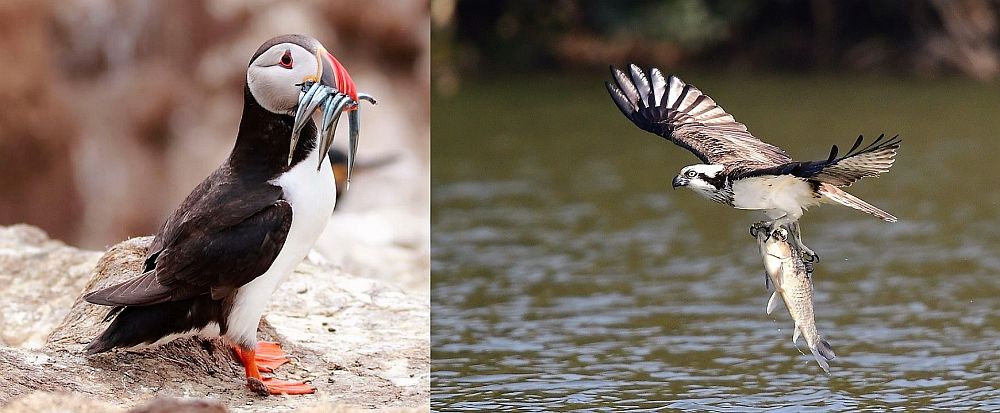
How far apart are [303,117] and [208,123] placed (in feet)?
20.1

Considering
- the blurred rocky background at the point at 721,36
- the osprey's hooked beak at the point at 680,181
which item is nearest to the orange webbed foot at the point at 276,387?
the osprey's hooked beak at the point at 680,181

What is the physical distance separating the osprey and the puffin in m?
1.76

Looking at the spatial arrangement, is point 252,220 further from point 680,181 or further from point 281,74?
point 680,181

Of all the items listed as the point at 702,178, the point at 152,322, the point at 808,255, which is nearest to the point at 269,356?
the point at 152,322

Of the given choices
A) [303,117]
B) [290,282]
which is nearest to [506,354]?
[290,282]

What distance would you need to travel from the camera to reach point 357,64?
1265cm

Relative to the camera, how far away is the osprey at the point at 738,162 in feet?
21.4

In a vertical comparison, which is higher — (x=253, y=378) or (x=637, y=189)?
(x=637, y=189)

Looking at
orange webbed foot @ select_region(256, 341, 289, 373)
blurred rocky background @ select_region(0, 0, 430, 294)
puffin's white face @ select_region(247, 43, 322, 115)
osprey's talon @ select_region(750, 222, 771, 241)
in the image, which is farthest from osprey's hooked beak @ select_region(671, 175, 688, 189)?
blurred rocky background @ select_region(0, 0, 430, 294)

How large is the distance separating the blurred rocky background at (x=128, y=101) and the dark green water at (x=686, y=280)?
155 cm

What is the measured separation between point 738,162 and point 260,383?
248 centimetres

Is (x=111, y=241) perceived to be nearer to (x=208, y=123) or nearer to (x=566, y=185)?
(x=208, y=123)

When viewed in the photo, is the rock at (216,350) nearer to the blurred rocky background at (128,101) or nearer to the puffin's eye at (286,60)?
the puffin's eye at (286,60)

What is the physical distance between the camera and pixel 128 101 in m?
12.2
